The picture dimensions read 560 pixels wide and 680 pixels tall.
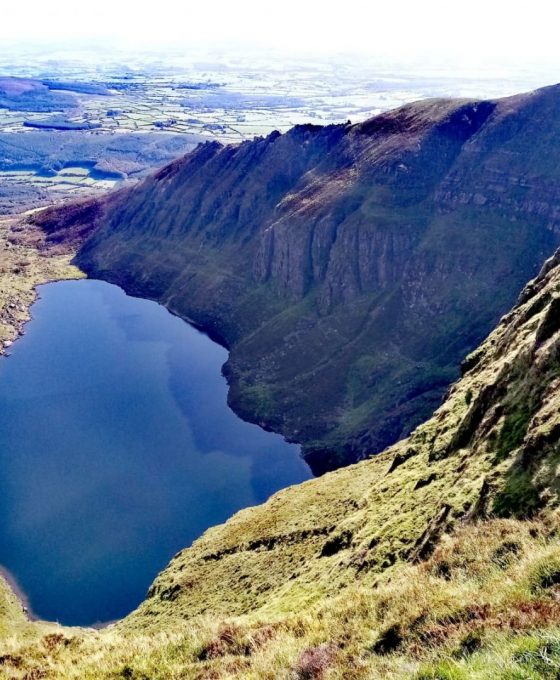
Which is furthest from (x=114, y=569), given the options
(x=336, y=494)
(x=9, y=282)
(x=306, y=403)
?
(x=9, y=282)

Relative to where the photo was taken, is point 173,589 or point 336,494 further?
point 336,494

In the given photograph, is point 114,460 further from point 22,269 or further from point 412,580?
point 22,269

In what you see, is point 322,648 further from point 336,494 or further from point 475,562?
point 336,494

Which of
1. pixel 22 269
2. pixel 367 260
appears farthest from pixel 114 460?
pixel 22 269

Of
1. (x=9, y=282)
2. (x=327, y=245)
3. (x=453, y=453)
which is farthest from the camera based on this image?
(x=9, y=282)

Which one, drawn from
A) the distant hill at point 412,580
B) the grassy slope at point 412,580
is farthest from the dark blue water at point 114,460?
the distant hill at point 412,580

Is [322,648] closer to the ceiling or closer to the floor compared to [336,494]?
closer to the ceiling

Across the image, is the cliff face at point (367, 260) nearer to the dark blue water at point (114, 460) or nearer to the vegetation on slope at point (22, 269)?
the dark blue water at point (114, 460)

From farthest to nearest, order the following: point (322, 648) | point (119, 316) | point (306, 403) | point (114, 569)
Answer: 1. point (119, 316)
2. point (306, 403)
3. point (114, 569)
4. point (322, 648)
